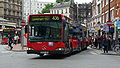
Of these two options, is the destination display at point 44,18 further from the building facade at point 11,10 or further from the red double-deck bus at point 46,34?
the building facade at point 11,10

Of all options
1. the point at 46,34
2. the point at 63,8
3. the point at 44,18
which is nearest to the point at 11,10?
the point at 63,8

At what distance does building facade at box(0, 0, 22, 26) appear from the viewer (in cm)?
7599

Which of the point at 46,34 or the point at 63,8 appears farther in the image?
the point at 63,8

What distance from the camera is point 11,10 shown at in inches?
3196

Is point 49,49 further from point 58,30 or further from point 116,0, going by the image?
point 116,0

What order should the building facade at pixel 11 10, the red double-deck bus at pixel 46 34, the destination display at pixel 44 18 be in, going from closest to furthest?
the red double-deck bus at pixel 46 34
the destination display at pixel 44 18
the building facade at pixel 11 10

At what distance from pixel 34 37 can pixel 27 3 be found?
12995 centimetres

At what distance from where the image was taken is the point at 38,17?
17344 mm

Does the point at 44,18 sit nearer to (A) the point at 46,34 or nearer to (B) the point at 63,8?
(A) the point at 46,34

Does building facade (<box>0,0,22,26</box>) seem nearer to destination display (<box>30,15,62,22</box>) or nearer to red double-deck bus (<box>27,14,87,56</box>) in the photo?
destination display (<box>30,15,62,22</box>)

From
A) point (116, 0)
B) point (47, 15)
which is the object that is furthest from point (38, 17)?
point (116, 0)

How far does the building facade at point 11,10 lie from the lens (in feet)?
249

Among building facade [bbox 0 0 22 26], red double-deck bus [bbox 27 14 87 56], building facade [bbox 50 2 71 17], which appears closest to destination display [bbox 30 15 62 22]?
red double-deck bus [bbox 27 14 87 56]

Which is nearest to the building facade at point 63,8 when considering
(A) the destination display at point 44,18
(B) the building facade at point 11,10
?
(B) the building facade at point 11,10
